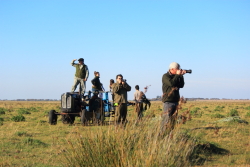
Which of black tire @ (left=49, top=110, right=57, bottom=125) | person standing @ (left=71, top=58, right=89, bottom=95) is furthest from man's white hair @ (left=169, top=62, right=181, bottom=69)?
black tire @ (left=49, top=110, right=57, bottom=125)

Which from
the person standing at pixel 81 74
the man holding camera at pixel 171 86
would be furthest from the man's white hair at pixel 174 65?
the person standing at pixel 81 74

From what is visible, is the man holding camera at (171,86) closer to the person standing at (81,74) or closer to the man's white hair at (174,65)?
the man's white hair at (174,65)

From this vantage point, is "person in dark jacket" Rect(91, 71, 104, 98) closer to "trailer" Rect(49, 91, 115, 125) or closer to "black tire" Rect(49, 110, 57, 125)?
"trailer" Rect(49, 91, 115, 125)

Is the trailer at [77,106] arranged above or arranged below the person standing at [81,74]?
below

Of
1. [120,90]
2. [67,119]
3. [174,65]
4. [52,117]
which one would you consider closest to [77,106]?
[67,119]

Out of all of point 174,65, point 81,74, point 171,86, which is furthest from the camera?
point 81,74

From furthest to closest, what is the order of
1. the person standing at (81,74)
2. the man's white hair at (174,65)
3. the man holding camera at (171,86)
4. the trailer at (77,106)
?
1. the person standing at (81,74)
2. the trailer at (77,106)
3. the man's white hair at (174,65)
4. the man holding camera at (171,86)

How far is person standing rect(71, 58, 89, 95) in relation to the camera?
48.2ft

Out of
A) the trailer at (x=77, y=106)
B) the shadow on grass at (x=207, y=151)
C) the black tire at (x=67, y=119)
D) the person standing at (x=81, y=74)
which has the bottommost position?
the shadow on grass at (x=207, y=151)

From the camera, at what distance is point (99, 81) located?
610 inches

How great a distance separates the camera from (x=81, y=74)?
48.1ft

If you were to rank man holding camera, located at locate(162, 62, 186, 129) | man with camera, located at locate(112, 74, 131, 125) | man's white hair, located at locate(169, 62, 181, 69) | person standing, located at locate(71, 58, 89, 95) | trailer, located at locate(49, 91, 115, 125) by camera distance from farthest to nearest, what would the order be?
1. person standing, located at locate(71, 58, 89, 95)
2. trailer, located at locate(49, 91, 115, 125)
3. man with camera, located at locate(112, 74, 131, 125)
4. man's white hair, located at locate(169, 62, 181, 69)
5. man holding camera, located at locate(162, 62, 186, 129)

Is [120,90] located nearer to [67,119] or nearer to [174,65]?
[174,65]

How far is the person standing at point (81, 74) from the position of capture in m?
14.7
